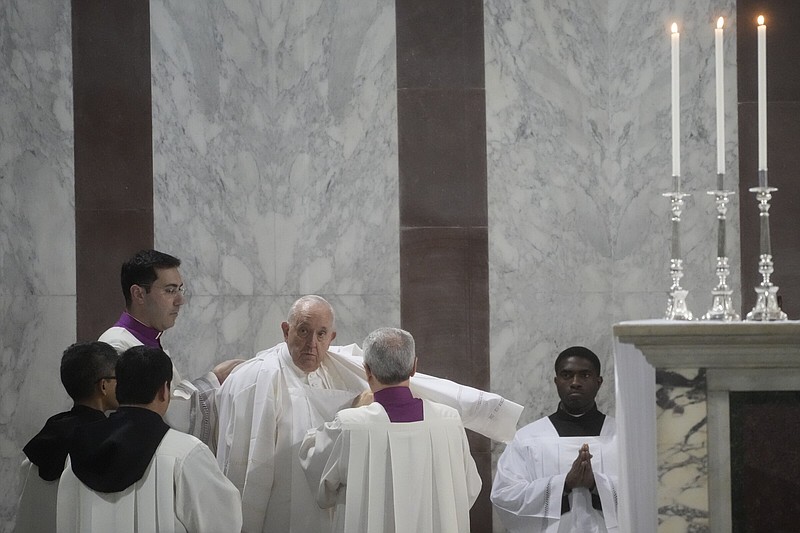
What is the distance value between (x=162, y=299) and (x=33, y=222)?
158 centimetres

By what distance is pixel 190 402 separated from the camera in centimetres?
545

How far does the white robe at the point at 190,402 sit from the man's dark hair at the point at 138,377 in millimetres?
1229

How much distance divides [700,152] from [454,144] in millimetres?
1595

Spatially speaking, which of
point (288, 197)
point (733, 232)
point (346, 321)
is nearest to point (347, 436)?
point (346, 321)

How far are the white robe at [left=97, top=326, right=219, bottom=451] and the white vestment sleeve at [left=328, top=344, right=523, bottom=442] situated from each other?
0.68 metres

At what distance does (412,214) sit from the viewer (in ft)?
23.2

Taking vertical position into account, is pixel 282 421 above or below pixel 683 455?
below

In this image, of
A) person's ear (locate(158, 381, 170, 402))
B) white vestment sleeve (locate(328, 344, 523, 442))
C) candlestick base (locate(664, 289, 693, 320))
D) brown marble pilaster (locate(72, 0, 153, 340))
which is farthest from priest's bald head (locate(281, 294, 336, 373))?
candlestick base (locate(664, 289, 693, 320))

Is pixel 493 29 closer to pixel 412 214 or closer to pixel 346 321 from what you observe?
pixel 412 214

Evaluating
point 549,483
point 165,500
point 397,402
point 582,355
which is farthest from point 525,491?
point 165,500

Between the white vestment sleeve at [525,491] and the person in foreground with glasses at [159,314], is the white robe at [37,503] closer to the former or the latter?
the person in foreground with glasses at [159,314]

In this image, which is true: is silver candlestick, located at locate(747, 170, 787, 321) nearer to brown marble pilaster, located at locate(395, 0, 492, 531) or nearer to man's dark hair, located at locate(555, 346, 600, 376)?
man's dark hair, located at locate(555, 346, 600, 376)

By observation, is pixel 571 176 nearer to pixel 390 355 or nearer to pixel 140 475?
pixel 390 355

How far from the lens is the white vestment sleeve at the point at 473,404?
18.4ft
